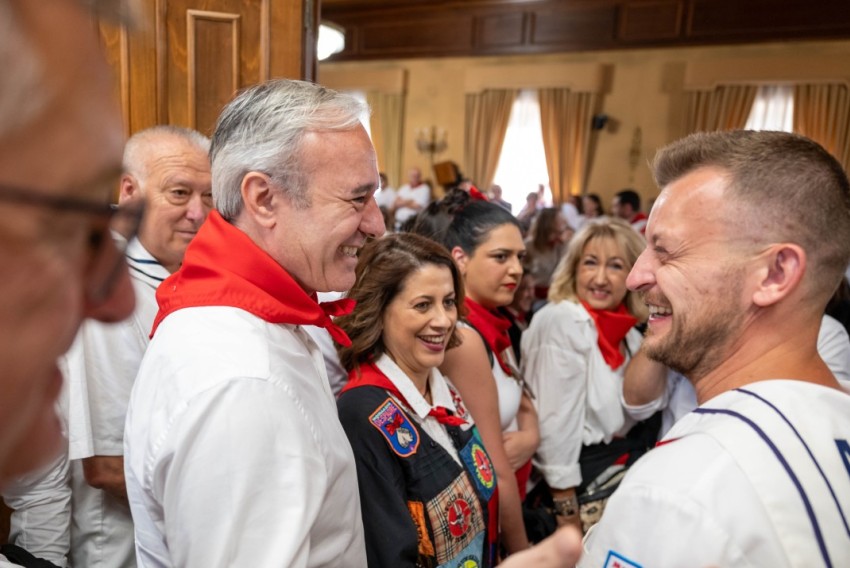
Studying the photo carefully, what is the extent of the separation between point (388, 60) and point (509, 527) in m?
10.3

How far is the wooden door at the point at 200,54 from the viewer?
6.73ft

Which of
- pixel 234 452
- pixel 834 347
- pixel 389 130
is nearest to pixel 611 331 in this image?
pixel 834 347

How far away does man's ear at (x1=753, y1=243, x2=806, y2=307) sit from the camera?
3.24ft

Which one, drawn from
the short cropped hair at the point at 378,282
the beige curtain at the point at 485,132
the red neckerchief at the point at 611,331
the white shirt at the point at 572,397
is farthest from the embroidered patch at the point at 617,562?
the beige curtain at the point at 485,132

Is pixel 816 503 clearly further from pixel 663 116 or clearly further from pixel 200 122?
pixel 663 116

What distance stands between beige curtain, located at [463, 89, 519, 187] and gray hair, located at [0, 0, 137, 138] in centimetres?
1018

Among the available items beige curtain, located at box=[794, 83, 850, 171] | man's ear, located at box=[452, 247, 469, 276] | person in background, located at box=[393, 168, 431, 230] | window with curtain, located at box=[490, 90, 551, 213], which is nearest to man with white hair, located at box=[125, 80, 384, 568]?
man's ear, located at box=[452, 247, 469, 276]

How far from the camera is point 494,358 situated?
2174 mm

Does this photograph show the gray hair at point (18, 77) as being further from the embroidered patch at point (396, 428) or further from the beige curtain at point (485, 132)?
the beige curtain at point (485, 132)

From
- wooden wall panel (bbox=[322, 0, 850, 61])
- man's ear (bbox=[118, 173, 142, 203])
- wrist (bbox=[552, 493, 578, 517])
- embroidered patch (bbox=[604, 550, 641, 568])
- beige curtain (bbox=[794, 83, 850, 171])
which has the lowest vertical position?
wrist (bbox=[552, 493, 578, 517])

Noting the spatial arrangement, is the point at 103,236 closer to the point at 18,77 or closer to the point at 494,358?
the point at 18,77

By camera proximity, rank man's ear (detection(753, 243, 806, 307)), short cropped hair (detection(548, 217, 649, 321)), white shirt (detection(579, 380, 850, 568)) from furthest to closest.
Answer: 1. short cropped hair (detection(548, 217, 649, 321))
2. man's ear (detection(753, 243, 806, 307))
3. white shirt (detection(579, 380, 850, 568))

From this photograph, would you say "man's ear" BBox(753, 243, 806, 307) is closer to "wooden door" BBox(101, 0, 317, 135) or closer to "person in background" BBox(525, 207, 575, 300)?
"wooden door" BBox(101, 0, 317, 135)

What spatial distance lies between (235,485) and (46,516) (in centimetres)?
88
